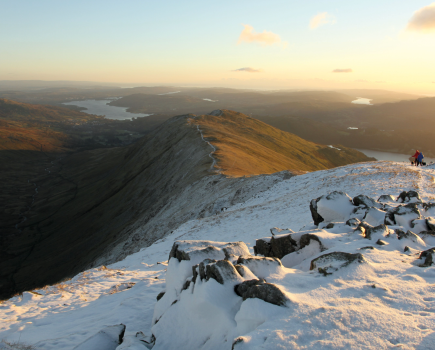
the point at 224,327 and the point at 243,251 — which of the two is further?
the point at 243,251

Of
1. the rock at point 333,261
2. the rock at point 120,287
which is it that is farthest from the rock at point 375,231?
the rock at point 120,287

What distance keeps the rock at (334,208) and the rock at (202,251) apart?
7.22 metres

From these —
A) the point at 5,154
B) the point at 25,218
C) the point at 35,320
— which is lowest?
the point at 25,218

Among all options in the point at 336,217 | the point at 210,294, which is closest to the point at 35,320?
the point at 210,294

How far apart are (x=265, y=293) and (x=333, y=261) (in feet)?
12.7

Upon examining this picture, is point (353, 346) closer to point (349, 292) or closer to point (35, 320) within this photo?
point (349, 292)

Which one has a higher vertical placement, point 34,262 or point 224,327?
point 224,327

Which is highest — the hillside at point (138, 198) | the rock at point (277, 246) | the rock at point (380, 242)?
the rock at point (380, 242)

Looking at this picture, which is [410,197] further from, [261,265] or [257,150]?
[257,150]

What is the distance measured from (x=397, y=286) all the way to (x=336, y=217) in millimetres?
7862

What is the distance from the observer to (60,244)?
203 ft

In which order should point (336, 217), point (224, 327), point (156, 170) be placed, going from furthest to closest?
point (156, 170) → point (336, 217) → point (224, 327)

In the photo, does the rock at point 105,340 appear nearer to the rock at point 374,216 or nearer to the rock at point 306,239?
the rock at point 306,239

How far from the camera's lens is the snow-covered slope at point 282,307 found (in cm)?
642
